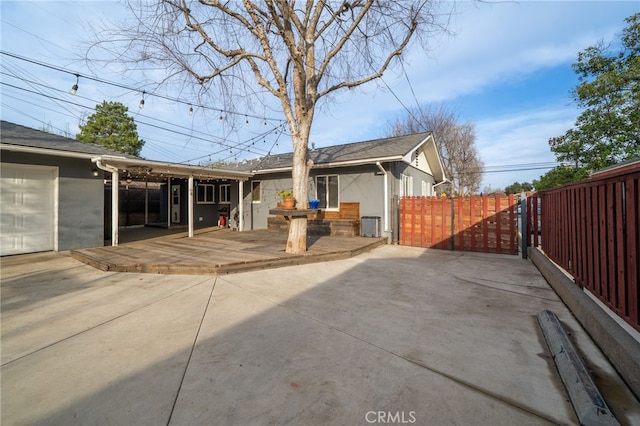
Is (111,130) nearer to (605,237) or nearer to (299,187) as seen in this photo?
(299,187)

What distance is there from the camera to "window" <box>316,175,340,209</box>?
33.1ft

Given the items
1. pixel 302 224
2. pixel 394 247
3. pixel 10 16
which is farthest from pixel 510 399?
pixel 10 16

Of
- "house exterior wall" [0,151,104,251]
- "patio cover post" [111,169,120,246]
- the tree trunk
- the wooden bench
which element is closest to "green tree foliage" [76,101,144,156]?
"house exterior wall" [0,151,104,251]

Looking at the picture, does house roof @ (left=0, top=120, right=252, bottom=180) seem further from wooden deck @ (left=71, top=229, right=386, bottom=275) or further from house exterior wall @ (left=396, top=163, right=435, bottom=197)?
house exterior wall @ (left=396, top=163, right=435, bottom=197)

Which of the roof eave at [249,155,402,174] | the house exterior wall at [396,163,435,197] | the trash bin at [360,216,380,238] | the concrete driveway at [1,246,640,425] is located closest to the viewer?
the concrete driveway at [1,246,640,425]

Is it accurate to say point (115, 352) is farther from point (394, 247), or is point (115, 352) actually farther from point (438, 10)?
point (438, 10)

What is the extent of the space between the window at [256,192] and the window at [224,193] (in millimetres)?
1880

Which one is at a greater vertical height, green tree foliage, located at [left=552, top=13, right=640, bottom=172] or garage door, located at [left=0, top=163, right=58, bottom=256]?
green tree foliage, located at [left=552, top=13, right=640, bottom=172]

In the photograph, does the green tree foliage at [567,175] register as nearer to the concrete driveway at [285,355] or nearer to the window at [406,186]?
the window at [406,186]

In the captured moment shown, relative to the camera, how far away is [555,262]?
4.68m

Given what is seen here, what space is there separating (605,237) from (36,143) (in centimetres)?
1084

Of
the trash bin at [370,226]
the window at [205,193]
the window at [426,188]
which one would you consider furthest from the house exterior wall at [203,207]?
the window at [426,188]

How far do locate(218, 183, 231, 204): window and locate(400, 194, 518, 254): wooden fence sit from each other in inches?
353

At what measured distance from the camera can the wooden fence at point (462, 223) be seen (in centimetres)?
699
